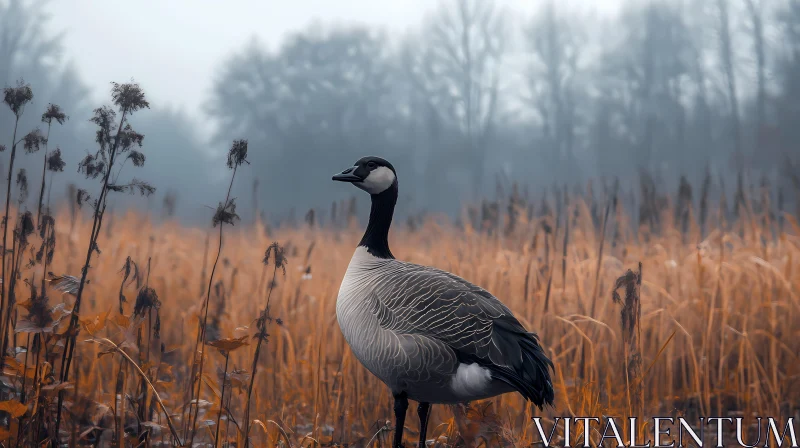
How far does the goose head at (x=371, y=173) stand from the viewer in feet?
10.7

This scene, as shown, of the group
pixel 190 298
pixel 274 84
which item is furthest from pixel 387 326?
pixel 274 84

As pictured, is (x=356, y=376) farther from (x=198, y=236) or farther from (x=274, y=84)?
(x=274, y=84)

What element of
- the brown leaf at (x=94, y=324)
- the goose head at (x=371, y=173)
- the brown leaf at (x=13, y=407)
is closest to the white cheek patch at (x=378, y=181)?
the goose head at (x=371, y=173)

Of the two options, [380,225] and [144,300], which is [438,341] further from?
[144,300]

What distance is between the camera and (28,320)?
2.38m

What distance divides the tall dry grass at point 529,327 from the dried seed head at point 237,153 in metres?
0.70

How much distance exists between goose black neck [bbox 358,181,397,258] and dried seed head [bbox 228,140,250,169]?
3.70 feet

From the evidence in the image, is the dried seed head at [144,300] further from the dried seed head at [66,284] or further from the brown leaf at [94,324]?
the dried seed head at [66,284]

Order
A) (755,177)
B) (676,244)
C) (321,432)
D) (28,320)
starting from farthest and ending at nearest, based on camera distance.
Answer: (755,177) < (676,244) < (321,432) < (28,320)

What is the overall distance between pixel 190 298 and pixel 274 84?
2119cm

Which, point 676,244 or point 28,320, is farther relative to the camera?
point 676,244

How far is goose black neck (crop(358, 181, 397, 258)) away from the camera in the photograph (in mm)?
3332

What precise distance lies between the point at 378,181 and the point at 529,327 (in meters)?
1.50

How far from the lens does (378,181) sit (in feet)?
10.8
